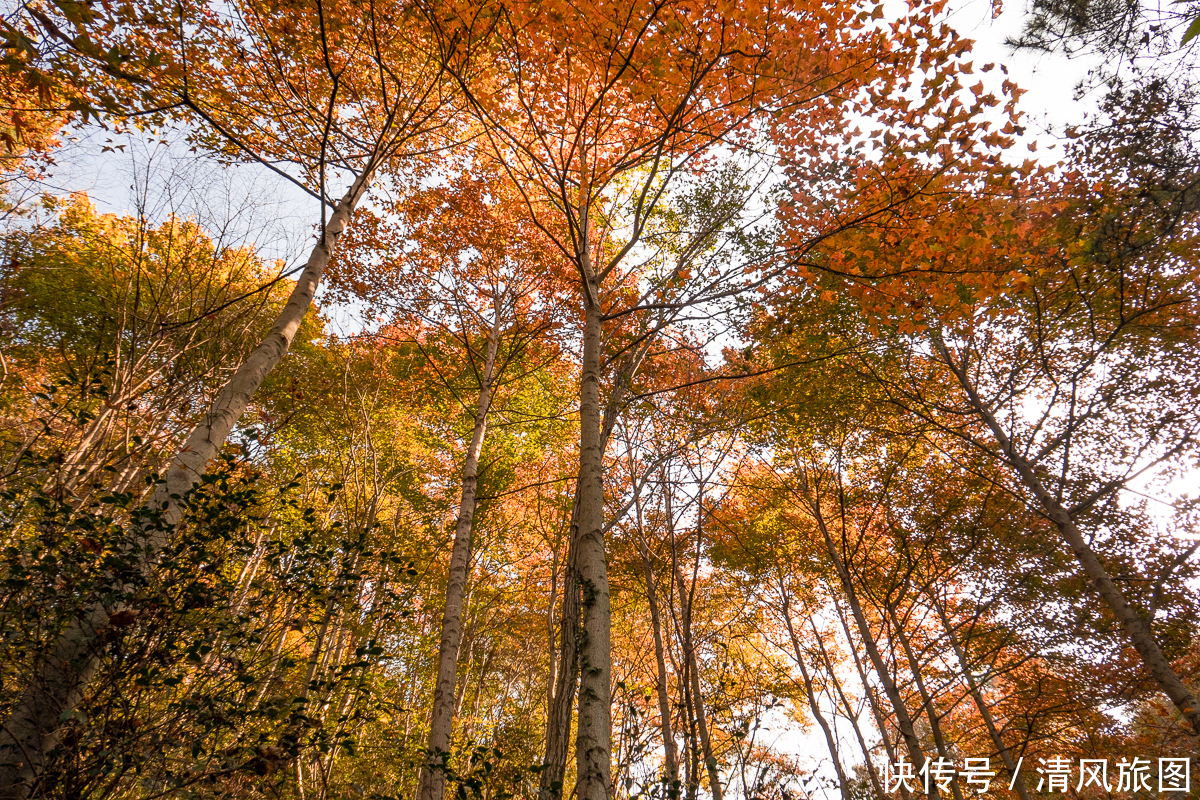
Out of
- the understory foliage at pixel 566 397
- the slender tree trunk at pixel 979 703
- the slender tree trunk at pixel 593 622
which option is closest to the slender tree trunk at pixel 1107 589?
the understory foliage at pixel 566 397

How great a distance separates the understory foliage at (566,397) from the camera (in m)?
2.95

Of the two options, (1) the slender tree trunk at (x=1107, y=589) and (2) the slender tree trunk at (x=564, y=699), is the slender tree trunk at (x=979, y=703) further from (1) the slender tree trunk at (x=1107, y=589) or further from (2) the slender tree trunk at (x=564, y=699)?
(2) the slender tree trunk at (x=564, y=699)

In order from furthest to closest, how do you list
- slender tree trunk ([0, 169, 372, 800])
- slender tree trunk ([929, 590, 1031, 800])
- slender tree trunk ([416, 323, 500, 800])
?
slender tree trunk ([929, 590, 1031, 800]), slender tree trunk ([416, 323, 500, 800]), slender tree trunk ([0, 169, 372, 800])

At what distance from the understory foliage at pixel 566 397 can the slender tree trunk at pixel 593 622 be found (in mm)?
22

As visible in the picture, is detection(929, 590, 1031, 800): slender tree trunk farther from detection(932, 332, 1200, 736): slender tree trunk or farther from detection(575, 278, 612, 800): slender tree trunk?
detection(575, 278, 612, 800): slender tree trunk

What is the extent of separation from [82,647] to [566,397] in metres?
8.44

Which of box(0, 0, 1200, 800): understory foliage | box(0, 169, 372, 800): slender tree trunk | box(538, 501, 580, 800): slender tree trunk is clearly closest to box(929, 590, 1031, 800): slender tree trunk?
box(0, 0, 1200, 800): understory foliage

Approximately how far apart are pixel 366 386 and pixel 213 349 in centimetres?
278

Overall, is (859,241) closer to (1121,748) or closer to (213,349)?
(213,349)

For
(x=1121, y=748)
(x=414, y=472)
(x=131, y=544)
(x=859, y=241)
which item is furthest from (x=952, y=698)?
(x=131, y=544)

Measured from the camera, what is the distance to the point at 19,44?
59.8 inches

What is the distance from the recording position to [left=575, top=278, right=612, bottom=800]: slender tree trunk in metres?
2.42

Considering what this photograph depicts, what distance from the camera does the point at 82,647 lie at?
8.65ft

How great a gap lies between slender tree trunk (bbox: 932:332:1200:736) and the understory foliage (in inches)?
2.2
